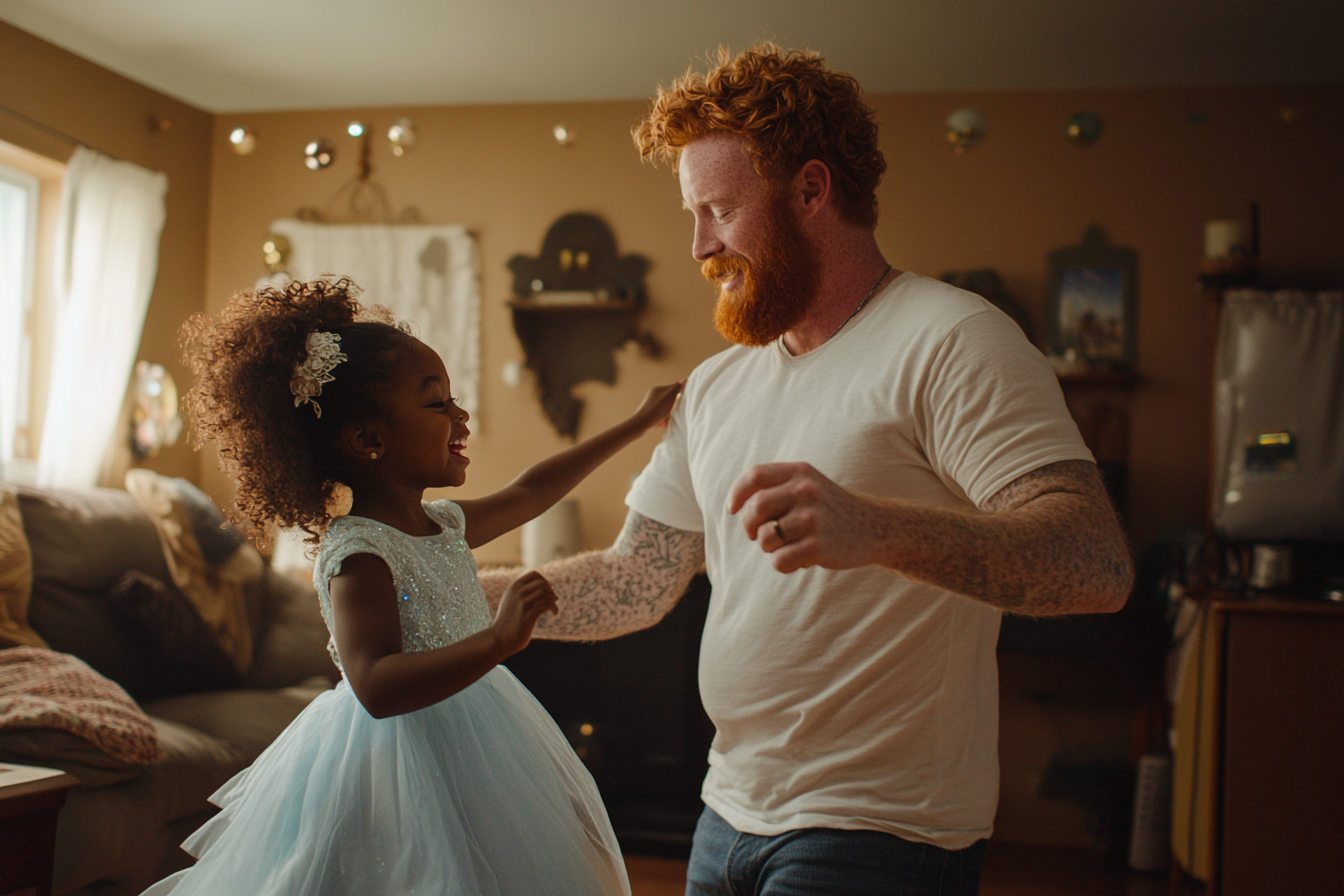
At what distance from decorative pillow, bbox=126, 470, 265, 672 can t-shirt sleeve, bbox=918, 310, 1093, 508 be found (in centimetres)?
307

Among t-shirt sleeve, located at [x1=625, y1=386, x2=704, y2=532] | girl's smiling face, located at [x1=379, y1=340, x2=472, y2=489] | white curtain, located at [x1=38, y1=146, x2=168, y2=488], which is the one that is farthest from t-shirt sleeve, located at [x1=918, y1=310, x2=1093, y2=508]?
white curtain, located at [x1=38, y1=146, x2=168, y2=488]

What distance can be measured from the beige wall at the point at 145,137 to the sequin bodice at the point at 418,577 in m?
3.36

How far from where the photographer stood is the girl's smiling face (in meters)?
1.24

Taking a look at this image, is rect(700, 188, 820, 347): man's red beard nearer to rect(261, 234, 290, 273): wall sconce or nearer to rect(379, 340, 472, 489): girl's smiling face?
rect(379, 340, 472, 489): girl's smiling face

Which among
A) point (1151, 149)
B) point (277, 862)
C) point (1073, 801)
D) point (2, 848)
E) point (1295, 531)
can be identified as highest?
point (1151, 149)

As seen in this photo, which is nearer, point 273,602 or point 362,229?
point 273,602

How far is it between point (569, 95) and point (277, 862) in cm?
A: 373

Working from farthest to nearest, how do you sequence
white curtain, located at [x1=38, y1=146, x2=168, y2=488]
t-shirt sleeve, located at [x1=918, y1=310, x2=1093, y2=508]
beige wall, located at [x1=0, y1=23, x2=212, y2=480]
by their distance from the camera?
white curtain, located at [x1=38, y1=146, x2=168, y2=488] < beige wall, located at [x1=0, y1=23, x2=212, y2=480] < t-shirt sleeve, located at [x1=918, y1=310, x2=1093, y2=508]

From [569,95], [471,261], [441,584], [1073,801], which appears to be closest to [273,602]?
[471,261]

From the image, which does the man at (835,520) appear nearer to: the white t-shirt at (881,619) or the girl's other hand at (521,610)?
the white t-shirt at (881,619)

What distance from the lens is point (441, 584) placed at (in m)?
1.22

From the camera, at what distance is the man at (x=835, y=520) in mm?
851

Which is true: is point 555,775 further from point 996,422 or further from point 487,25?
point 487,25

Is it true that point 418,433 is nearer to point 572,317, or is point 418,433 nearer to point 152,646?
point 152,646
